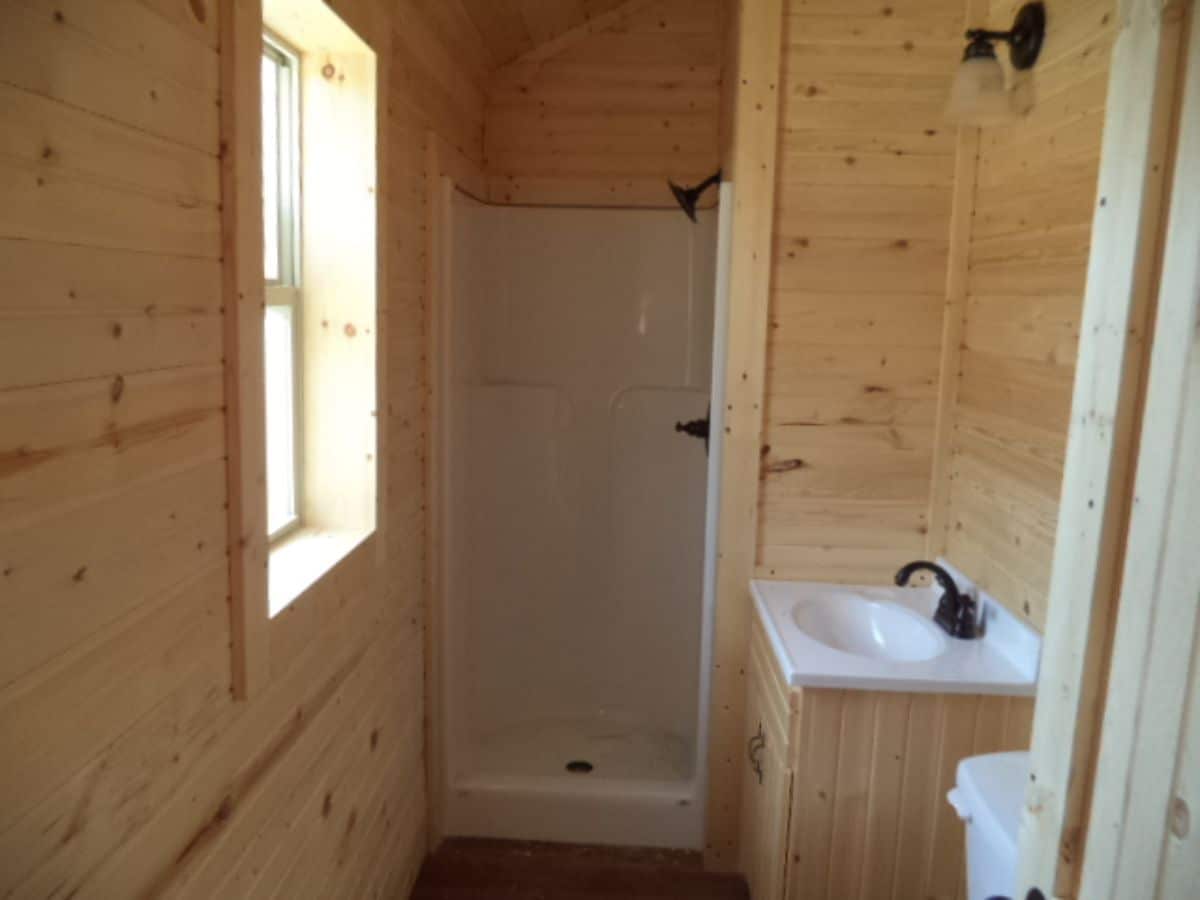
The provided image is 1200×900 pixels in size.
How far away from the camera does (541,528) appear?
3363 mm

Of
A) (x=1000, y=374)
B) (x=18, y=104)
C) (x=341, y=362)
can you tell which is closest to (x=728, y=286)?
(x=1000, y=374)

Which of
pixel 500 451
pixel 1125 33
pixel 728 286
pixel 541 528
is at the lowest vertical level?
pixel 541 528

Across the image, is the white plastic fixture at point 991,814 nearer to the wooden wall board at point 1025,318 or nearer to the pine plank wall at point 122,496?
the wooden wall board at point 1025,318

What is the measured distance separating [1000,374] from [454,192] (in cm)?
150

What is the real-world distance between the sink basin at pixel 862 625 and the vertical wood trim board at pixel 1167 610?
4.93 feet

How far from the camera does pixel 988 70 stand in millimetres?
1959

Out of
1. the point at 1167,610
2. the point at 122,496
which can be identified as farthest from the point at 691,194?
the point at 1167,610

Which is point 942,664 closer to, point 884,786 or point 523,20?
point 884,786

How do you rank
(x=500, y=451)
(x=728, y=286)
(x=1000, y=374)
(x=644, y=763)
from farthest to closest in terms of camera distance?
(x=500, y=451) < (x=644, y=763) < (x=728, y=286) < (x=1000, y=374)

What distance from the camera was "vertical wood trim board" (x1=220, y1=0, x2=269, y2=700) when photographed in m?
1.25

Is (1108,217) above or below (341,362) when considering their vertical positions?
above

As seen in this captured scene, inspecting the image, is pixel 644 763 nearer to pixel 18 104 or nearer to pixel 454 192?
pixel 454 192

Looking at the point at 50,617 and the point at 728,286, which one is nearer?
the point at 50,617

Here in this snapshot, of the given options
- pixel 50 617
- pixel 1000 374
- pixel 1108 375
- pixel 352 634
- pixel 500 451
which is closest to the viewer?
pixel 1108 375
